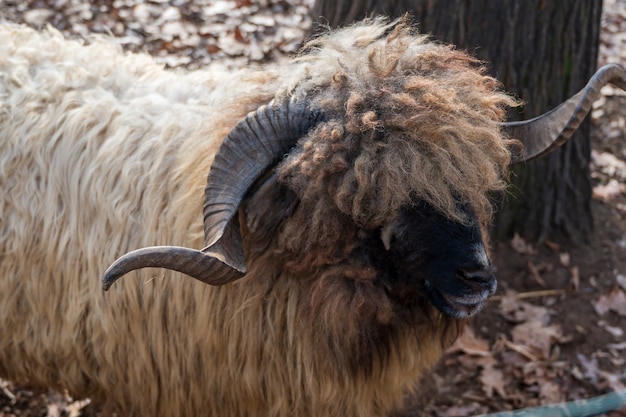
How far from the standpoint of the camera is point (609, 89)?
6.73 m

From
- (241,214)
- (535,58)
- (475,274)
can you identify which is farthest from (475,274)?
(535,58)

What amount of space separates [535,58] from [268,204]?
2.58 m

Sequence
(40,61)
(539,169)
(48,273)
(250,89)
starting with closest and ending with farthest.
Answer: (250,89) < (48,273) < (40,61) < (539,169)

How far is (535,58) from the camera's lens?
4840 mm

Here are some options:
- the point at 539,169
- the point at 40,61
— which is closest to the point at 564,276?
the point at 539,169

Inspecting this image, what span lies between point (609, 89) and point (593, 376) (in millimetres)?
3052

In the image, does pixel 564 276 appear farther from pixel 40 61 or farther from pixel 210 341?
pixel 40 61

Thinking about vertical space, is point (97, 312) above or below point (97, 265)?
below

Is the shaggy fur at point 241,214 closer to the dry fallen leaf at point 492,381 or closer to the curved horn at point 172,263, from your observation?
the curved horn at point 172,263

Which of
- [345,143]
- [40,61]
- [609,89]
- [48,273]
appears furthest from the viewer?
[609,89]

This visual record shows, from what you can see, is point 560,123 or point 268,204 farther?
point 560,123

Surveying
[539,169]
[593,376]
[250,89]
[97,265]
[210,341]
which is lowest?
[593,376]

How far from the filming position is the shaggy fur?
115 inches

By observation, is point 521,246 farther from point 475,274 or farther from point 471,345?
point 475,274
